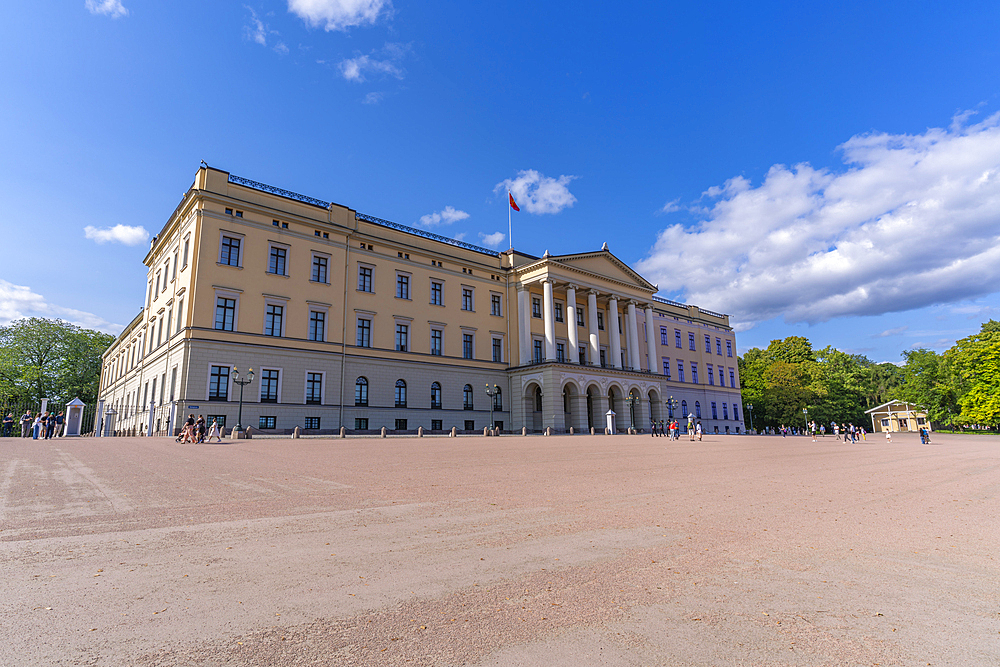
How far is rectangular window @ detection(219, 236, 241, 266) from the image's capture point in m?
36.0

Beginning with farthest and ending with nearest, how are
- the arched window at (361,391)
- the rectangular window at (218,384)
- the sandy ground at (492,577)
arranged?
the arched window at (361,391), the rectangular window at (218,384), the sandy ground at (492,577)

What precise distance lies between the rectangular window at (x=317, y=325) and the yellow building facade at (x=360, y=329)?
0.08 meters

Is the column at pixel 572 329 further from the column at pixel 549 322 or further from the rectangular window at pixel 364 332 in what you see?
the rectangular window at pixel 364 332

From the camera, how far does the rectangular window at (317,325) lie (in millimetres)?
39188

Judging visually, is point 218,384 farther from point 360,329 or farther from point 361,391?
point 360,329

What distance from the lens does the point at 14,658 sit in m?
3.19

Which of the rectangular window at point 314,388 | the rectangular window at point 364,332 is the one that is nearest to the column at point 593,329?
the rectangular window at point 364,332

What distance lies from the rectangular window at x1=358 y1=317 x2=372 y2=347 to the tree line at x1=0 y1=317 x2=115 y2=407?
36.1 m

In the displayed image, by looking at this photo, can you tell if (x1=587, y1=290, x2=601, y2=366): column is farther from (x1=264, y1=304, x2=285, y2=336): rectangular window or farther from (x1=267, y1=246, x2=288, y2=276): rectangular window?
(x1=264, y1=304, x2=285, y2=336): rectangular window

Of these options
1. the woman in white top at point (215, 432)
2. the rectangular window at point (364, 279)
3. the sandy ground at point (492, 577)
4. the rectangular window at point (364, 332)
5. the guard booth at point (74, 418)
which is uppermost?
the rectangular window at point (364, 279)

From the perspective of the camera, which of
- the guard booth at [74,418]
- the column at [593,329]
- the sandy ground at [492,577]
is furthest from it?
the column at [593,329]

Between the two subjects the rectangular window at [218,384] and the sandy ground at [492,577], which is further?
the rectangular window at [218,384]

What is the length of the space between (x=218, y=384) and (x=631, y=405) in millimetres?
38153

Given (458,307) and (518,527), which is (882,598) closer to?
(518,527)
